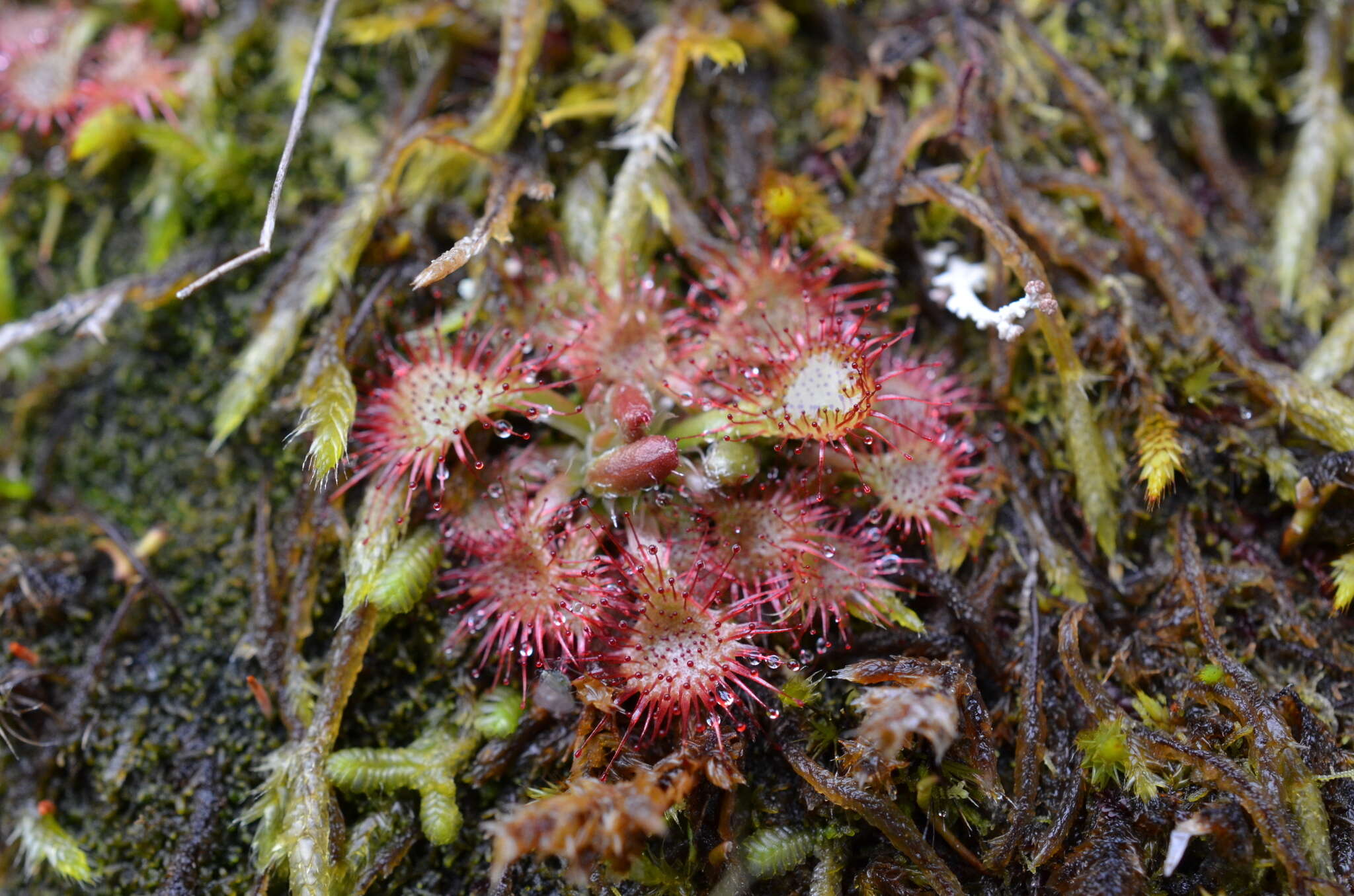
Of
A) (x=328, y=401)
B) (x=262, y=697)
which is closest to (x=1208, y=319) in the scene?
(x=328, y=401)

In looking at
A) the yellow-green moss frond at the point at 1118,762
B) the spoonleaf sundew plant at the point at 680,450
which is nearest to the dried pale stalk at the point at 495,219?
the spoonleaf sundew plant at the point at 680,450

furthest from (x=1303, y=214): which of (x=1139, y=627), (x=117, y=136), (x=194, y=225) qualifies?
(x=117, y=136)

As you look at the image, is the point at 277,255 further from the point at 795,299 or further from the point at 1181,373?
the point at 1181,373

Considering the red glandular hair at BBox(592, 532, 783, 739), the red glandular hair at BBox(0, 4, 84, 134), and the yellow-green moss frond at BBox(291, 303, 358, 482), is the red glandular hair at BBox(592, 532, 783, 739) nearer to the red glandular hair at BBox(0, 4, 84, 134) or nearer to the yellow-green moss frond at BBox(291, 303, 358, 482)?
the yellow-green moss frond at BBox(291, 303, 358, 482)

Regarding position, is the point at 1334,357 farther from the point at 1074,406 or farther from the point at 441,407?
the point at 441,407

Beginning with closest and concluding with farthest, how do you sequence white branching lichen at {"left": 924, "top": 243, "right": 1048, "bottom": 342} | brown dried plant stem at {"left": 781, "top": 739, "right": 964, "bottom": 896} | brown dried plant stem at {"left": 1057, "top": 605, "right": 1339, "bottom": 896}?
brown dried plant stem at {"left": 1057, "top": 605, "right": 1339, "bottom": 896} < brown dried plant stem at {"left": 781, "top": 739, "right": 964, "bottom": 896} < white branching lichen at {"left": 924, "top": 243, "right": 1048, "bottom": 342}

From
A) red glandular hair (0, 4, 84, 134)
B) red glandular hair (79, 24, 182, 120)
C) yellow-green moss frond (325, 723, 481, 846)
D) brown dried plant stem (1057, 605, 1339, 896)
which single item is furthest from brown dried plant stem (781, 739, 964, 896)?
red glandular hair (0, 4, 84, 134)

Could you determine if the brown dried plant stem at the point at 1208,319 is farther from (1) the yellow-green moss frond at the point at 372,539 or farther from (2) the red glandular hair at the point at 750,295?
(1) the yellow-green moss frond at the point at 372,539
